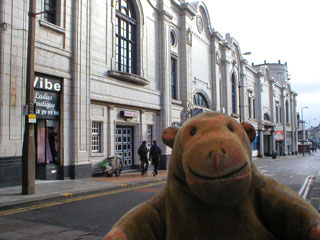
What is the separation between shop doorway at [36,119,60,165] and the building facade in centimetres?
4

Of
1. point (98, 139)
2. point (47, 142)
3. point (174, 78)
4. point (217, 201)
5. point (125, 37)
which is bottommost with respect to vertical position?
point (217, 201)

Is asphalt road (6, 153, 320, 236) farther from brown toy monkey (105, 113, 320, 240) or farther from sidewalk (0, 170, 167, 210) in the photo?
brown toy monkey (105, 113, 320, 240)

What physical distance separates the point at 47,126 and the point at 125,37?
7672 mm

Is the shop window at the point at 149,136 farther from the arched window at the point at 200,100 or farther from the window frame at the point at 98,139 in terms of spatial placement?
the arched window at the point at 200,100

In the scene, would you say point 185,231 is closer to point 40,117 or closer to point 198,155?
point 198,155

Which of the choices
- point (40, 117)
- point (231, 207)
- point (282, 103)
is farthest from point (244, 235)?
point (282, 103)

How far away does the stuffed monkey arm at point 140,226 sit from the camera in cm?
204

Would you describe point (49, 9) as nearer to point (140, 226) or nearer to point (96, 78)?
point (96, 78)

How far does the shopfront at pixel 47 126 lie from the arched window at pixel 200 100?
48.0 feet

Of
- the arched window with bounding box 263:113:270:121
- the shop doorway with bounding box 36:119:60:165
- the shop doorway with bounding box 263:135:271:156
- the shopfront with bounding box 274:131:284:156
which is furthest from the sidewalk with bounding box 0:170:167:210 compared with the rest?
the shopfront with bounding box 274:131:284:156

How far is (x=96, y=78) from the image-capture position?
15031 millimetres

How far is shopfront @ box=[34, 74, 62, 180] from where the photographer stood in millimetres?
12438

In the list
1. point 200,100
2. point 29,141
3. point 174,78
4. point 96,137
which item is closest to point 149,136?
point 96,137

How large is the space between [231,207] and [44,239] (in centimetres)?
410
